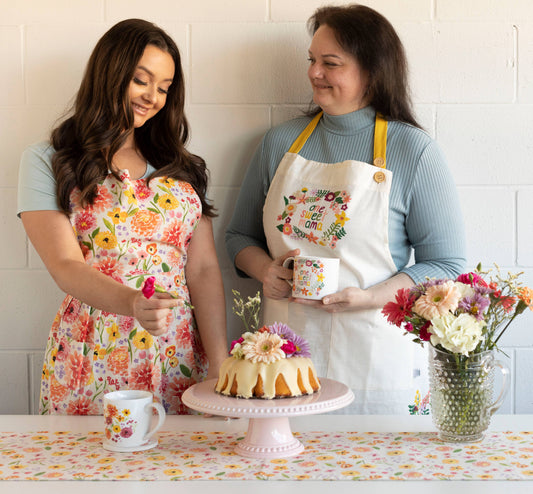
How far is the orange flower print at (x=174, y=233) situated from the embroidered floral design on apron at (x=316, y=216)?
0.25 meters

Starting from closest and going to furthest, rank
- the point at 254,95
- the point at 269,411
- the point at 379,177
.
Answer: the point at 269,411 → the point at 379,177 → the point at 254,95

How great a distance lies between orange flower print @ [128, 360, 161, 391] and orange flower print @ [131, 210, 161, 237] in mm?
306

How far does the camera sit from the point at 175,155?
1678 millimetres

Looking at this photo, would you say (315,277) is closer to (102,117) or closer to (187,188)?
(187,188)

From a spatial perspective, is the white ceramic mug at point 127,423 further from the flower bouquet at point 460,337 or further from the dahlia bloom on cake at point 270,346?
the flower bouquet at point 460,337

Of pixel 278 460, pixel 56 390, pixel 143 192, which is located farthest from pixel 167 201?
pixel 278 460

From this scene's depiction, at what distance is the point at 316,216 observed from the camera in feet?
5.29

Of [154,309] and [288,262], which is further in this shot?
[288,262]

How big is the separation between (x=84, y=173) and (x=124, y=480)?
0.75 m

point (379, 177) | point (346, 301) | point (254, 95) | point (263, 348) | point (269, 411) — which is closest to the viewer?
point (269, 411)

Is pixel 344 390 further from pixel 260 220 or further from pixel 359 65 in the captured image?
pixel 359 65

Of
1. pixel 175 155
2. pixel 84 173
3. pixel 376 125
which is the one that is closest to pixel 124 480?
pixel 84 173

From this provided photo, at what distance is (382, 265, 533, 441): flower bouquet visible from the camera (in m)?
1.08

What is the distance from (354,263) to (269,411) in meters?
0.63
